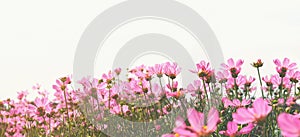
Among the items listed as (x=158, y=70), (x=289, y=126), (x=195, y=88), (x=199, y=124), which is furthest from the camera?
(x=195, y=88)

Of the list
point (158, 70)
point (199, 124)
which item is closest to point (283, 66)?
point (158, 70)

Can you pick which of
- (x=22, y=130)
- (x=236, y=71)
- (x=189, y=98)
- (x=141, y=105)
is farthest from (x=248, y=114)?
(x=22, y=130)

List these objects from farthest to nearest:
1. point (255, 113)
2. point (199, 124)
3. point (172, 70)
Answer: point (172, 70) < point (255, 113) < point (199, 124)

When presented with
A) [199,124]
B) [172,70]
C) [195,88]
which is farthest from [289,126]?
[195,88]

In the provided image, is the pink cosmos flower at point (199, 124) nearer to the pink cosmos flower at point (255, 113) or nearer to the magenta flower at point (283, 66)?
the pink cosmos flower at point (255, 113)

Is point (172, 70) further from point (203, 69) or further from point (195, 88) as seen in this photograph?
point (195, 88)

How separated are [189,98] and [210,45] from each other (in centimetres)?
105

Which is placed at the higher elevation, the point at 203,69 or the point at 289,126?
the point at 203,69

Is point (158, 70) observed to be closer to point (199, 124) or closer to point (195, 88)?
point (195, 88)

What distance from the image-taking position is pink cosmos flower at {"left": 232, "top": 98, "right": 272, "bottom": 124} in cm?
101

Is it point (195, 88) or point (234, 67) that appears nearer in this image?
point (234, 67)

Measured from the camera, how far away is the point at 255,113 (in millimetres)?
1049

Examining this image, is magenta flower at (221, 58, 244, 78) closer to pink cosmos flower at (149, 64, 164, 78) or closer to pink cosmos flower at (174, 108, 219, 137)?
pink cosmos flower at (149, 64, 164, 78)

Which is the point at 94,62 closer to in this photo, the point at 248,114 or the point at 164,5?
the point at 164,5
